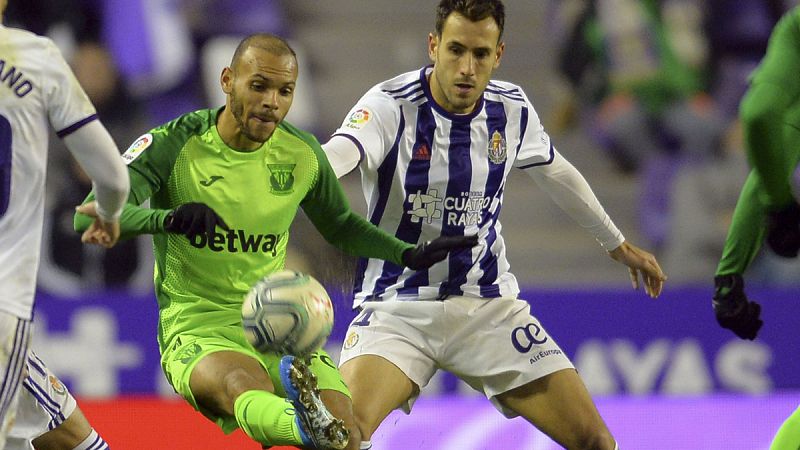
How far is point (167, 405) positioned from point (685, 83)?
5.07m

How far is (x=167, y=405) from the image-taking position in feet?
21.1

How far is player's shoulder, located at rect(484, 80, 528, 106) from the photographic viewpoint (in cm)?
526

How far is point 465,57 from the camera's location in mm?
4973

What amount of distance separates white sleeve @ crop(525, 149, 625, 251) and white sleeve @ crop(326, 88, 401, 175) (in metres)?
0.69

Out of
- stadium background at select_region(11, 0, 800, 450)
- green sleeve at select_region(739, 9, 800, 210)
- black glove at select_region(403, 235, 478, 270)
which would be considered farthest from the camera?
stadium background at select_region(11, 0, 800, 450)

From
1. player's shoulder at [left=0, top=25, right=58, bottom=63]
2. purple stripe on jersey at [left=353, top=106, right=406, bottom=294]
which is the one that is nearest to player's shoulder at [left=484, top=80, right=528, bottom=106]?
purple stripe on jersey at [left=353, top=106, right=406, bottom=294]

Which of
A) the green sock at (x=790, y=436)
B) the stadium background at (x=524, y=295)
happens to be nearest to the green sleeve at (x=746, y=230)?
the green sock at (x=790, y=436)

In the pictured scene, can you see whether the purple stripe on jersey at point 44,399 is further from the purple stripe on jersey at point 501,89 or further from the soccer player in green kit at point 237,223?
the purple stripe on jersey at point 501,89

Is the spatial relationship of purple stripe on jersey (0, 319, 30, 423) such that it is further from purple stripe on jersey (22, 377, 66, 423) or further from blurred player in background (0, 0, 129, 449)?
purple stripe on jersey (22, 377, 66, 423)

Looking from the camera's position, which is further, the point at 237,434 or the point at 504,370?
the point at 237,434

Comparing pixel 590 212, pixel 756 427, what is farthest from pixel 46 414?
pixel 756 427

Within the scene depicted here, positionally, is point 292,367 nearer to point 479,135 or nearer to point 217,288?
point 217,288

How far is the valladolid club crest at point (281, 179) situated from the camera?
4586mm

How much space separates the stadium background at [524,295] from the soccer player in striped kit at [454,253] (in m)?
0.73
